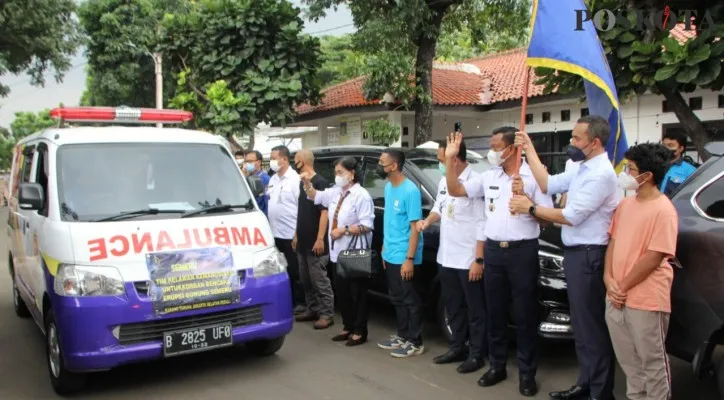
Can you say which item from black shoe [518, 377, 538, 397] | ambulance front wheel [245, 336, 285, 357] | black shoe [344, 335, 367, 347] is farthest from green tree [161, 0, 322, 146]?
black shoe [518, 377, 538, 397]

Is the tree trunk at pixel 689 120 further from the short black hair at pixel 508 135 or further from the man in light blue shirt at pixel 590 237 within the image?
the man in light blue shirt at pixel 590 237

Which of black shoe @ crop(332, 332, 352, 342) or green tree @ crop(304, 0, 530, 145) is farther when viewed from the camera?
green tree @ crop(304, 0, 530, 145)


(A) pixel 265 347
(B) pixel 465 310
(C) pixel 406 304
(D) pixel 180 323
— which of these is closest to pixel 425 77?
(C) pixel 406 304

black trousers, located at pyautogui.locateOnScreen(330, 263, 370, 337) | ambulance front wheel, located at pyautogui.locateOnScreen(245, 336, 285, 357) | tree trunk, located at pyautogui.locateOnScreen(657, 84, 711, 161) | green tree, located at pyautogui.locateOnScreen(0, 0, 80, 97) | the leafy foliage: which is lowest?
ambulance front wheel, located at pyautogui.locateOnScreen(245, 336, 285, 357)

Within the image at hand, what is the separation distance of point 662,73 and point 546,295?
308cm

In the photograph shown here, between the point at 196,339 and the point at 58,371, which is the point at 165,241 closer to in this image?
the point at 196,339

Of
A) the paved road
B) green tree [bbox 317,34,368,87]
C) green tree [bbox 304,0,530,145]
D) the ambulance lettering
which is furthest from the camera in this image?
green tree [bbox 317,34,368,87]

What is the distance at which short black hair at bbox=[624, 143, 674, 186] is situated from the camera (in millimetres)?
3398

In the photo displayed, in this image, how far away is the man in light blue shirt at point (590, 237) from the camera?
3.73 meters

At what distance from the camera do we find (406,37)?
12039 millimetres

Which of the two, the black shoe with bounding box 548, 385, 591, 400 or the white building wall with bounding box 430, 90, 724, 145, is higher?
the white building wall with bounding box 430, 90, 724, 145

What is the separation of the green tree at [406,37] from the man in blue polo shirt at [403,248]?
6760 millimetres

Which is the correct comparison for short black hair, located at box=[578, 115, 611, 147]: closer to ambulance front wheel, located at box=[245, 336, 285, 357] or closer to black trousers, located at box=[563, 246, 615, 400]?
black trousers, located at box=[563, 246, 615, 400]

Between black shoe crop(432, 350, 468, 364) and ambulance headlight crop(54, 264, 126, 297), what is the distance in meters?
2.55
